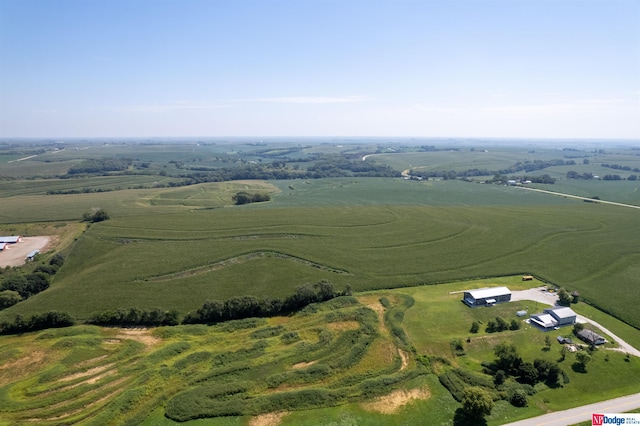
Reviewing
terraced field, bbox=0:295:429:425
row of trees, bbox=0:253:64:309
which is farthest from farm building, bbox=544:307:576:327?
row of trees, bbox=0:253:64:309

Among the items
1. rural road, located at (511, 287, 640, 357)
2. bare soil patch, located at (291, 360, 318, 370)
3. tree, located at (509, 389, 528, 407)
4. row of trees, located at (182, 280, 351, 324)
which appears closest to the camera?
tree, located at (509, 389, 528, 407)

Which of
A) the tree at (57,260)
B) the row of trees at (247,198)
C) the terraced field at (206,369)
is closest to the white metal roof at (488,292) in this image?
the terraced field at (206,369)

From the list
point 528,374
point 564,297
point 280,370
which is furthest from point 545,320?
point 280,370

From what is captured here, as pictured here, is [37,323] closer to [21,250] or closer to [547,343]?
[21,250]

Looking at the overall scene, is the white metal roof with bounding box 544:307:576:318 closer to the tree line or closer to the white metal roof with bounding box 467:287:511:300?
the white metal roof with bounding box 467:287:511:300

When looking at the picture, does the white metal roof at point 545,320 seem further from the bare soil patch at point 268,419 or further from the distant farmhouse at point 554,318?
the bare soil patch at point 268,419
